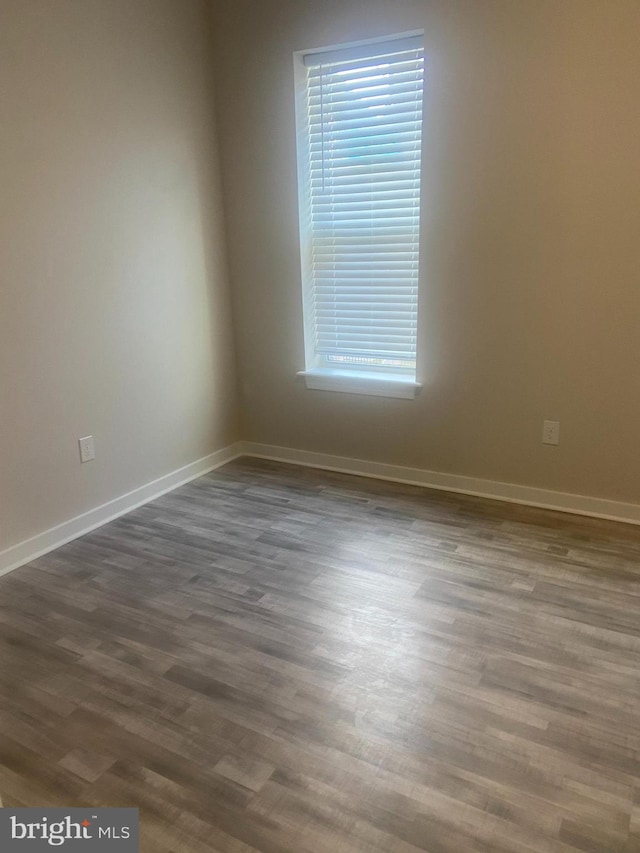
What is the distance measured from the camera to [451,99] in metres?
2.87

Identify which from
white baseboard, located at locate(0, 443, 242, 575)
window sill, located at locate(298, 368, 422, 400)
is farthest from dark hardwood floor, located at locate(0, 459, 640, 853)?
window sill, located at locate(298, 368, 422, 400)

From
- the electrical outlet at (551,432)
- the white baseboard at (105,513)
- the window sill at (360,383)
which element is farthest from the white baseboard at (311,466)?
the window sill at (360,383)

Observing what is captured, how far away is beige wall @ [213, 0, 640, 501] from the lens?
2623 millimetres

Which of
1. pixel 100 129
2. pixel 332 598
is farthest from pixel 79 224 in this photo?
pixel 332 598

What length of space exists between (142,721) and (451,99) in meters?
2.86

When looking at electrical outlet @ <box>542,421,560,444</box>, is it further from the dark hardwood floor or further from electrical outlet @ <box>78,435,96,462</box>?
electrical outlet @ <box>78,435,96,462</box>

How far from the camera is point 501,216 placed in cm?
290

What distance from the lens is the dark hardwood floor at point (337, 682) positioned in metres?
1.52

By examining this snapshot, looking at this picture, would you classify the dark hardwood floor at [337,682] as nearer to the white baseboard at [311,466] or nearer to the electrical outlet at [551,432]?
the white baseboard at [311,466]

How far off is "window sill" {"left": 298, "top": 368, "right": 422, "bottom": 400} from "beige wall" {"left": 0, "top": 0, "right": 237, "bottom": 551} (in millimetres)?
667

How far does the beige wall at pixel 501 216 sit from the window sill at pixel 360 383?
6cm

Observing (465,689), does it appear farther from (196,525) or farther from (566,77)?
(566,77)

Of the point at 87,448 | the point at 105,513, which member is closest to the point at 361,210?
the point at 87,448

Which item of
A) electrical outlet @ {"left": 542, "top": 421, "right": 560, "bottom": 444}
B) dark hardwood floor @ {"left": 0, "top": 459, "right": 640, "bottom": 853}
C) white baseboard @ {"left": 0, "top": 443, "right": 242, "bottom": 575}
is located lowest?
dark hardwood floor @ {"left": 0, "top": 459, "right": 640, "bottom": 853}
